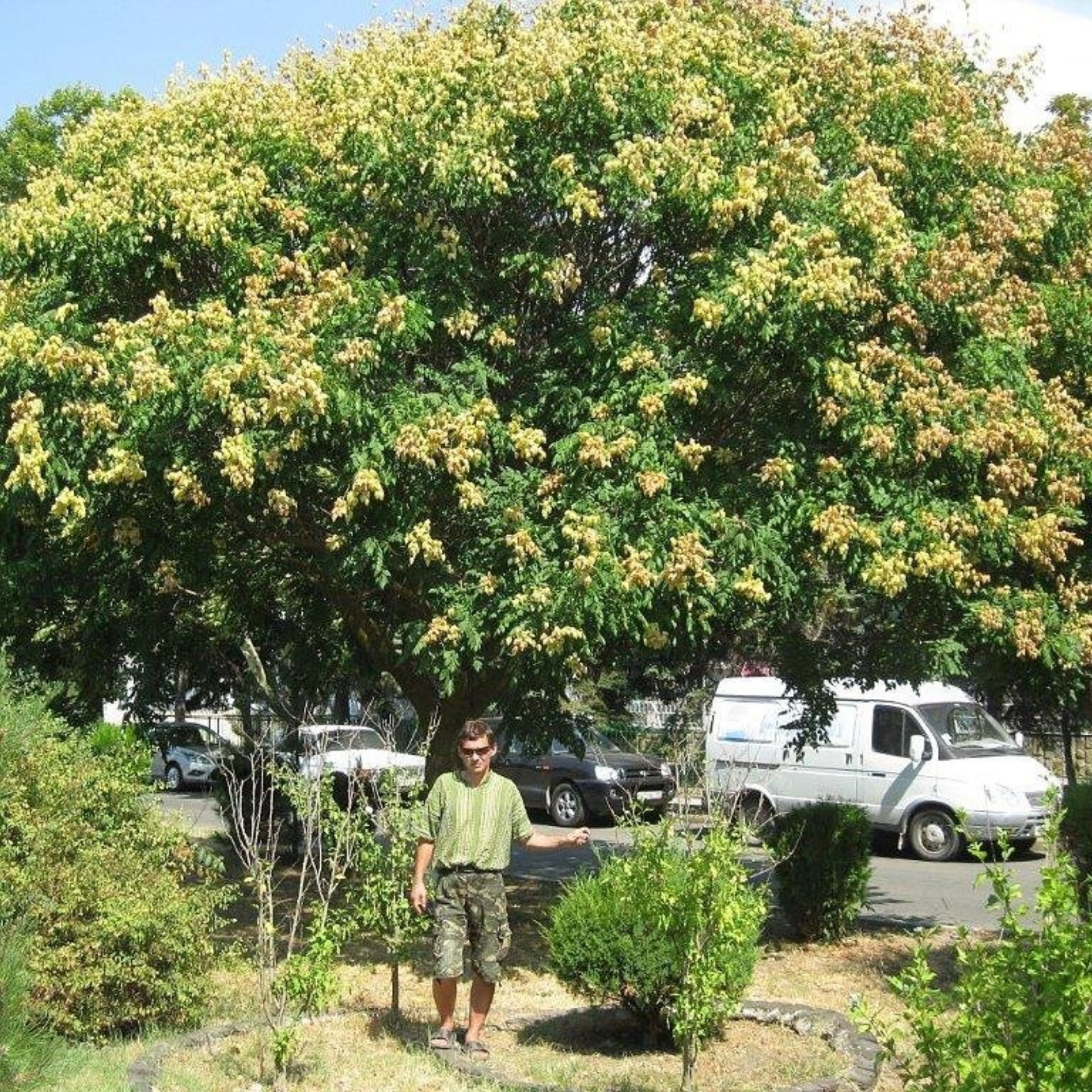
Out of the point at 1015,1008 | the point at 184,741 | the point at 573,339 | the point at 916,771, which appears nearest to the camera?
the point at 1015,1008

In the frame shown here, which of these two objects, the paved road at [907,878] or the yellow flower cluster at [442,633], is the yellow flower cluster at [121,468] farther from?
the paved road at [907,878]

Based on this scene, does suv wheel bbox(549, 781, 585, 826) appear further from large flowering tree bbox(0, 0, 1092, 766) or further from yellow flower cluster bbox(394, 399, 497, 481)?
yellow flower cluster bbox(394, 399, 497, 481)

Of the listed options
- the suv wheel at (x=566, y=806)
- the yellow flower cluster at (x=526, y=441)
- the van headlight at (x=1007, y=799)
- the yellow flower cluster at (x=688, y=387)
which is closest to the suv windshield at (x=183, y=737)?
the yellow flower cluster at (x=526, y=441)

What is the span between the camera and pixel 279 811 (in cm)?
1482

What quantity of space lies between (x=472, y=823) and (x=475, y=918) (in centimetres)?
49

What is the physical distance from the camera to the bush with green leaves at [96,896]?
7352mm

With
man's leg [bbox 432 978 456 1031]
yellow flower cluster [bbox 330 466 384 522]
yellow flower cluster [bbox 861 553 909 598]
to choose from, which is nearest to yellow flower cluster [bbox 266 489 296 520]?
yellow flower cluster [bbox 330 466 384 522]

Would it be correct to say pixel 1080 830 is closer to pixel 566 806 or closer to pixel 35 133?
pixel 566 806

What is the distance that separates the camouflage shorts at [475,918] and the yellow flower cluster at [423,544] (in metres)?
2.09

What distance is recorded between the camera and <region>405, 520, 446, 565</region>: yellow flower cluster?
8.95m

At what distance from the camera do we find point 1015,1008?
164 inches

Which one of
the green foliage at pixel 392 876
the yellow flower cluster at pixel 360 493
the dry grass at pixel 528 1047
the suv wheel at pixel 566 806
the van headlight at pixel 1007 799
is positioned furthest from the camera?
the suv wheel at pixel 566 806

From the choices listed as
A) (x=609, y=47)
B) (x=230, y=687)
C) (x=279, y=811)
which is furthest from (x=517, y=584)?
(x=279, y=811)

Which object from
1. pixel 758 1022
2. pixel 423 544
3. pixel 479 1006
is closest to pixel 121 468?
pixel 423 544
